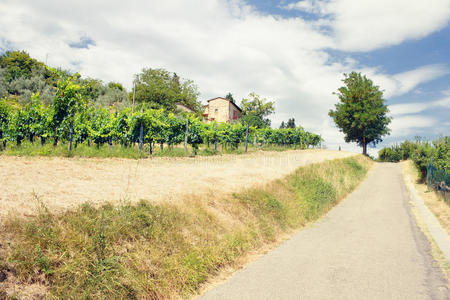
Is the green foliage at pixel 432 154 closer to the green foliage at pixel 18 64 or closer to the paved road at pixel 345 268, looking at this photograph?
the paved road at pixel 345 268

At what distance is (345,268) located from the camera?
6.40m

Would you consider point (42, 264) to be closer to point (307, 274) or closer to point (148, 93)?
point (307, 274)

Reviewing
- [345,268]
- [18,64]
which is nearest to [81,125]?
[345,268]

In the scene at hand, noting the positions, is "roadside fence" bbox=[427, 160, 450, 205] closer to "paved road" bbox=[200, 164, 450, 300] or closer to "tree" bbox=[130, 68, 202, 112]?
"paved road" bbox=[200, 164, 450, 300]

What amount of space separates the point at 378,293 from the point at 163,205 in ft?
14.6

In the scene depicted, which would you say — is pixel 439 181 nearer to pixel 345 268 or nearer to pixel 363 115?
pixel 345 268

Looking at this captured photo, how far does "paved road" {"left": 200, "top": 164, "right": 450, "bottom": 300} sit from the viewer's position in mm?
5160

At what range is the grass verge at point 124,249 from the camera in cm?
361

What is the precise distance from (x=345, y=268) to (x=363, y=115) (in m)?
41.6

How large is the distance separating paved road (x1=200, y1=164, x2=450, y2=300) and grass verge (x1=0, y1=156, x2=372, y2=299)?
25.0 inches

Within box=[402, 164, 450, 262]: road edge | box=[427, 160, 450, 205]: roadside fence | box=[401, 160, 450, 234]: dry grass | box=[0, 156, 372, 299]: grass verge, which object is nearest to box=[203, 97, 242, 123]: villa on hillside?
box=[401, 160, 450, 234]: dry grass

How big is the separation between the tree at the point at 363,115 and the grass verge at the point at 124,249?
41835 mm

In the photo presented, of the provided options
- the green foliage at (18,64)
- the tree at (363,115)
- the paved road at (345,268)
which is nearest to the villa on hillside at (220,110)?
the tree at (363,115)

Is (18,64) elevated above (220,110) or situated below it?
above
